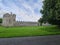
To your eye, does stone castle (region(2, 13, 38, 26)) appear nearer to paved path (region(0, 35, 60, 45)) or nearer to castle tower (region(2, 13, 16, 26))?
castle tower (region(2, 13, 16, 26))

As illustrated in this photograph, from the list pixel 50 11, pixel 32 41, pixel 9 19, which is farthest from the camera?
pixel 9 19

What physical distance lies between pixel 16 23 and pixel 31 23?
4153 mm

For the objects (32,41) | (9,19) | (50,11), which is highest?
(50,11)

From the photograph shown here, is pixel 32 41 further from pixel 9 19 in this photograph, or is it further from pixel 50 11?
pixel 9 19

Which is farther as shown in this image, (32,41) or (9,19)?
(9,19)

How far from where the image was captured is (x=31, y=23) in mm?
52000

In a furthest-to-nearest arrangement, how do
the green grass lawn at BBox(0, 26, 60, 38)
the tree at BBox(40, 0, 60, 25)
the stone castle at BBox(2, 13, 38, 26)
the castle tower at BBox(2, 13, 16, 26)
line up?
the castle tower at BBox(2, 13, 16, 26)
the stone castle at BBox(2, 13, 38, 26)
the tree at BBox(40, 0, 60, 25)
the green grass lawn at BBox(0, 26, 60, 38)

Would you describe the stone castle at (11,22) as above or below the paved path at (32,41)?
above

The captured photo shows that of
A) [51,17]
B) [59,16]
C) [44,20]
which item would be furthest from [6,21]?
[59,16]

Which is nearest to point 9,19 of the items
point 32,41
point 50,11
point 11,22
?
point 11,22

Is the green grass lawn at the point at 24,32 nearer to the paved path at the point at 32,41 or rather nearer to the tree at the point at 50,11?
the tree at the point at 50,11

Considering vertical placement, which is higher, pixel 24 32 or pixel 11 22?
pixel 11 22

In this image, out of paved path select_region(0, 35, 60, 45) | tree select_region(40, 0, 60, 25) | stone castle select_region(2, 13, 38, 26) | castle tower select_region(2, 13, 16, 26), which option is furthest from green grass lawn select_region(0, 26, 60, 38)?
castle tower select_region(2, 13, 16, 26)

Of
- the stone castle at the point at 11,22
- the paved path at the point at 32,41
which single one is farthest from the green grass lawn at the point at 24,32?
the stone castle at the point at 11,22
